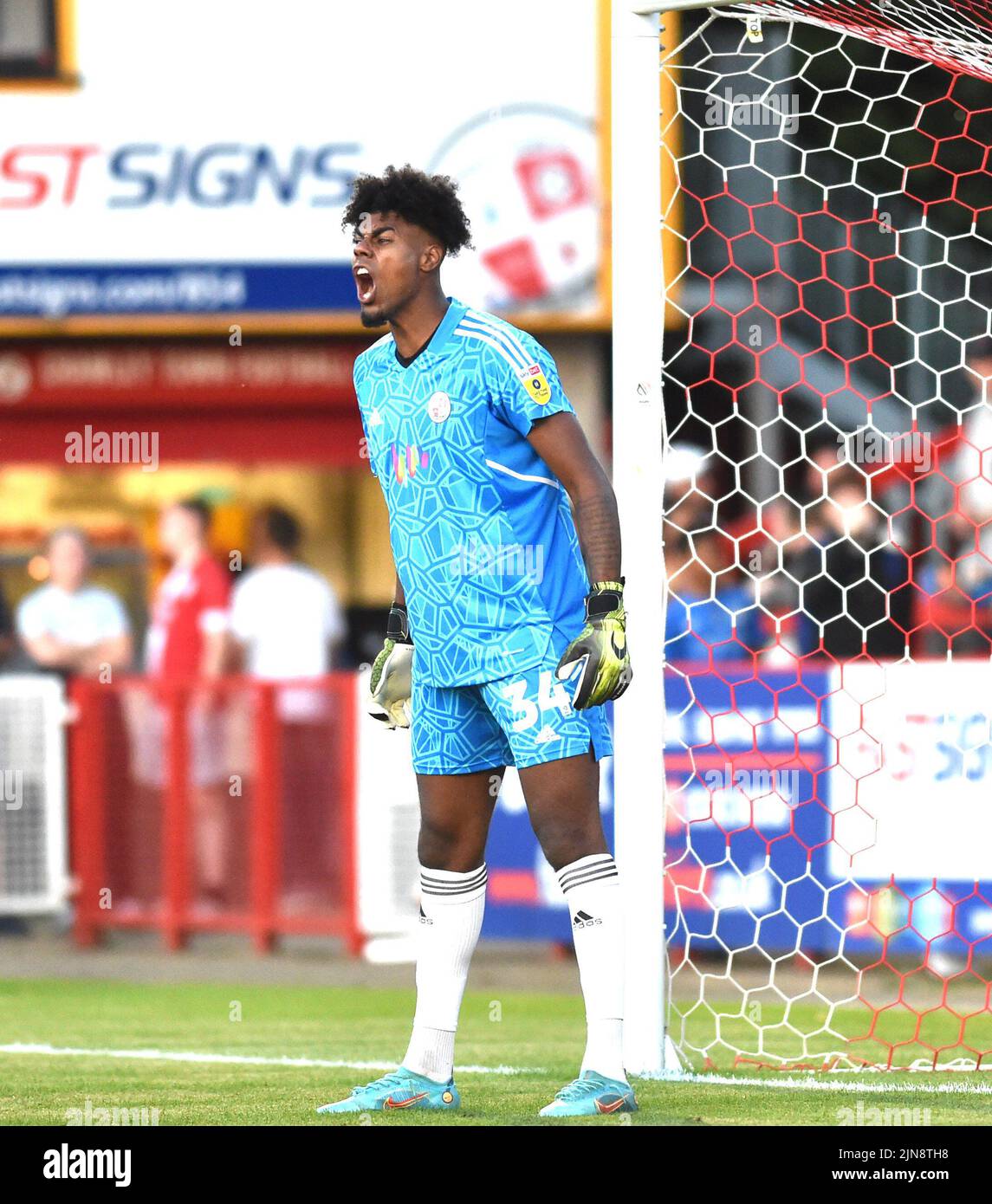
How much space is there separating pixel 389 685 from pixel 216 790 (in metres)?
5.26

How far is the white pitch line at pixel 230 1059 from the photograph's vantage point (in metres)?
6.21

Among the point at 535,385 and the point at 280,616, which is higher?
the point at 535,385

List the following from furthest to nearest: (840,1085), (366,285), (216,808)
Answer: (216,808), (840,1085), (366,285)

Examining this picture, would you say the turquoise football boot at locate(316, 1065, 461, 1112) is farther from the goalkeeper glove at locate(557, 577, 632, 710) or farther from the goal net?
the goal net

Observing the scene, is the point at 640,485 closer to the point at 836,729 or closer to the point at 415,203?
the point at 415,203

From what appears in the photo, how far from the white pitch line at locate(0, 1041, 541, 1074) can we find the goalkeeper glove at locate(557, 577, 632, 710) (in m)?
1.69

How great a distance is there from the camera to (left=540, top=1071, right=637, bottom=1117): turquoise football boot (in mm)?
4914

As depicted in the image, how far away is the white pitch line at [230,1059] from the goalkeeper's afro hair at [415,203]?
7.69 ft

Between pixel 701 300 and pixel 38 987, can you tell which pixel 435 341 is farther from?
pixel 701 300

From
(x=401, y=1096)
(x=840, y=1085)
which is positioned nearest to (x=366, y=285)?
(x=401, y=1096)

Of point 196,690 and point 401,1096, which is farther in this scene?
→ point 196,690

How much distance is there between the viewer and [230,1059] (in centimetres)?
654

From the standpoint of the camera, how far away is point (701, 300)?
49.3 feet

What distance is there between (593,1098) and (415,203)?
82.0 inches
